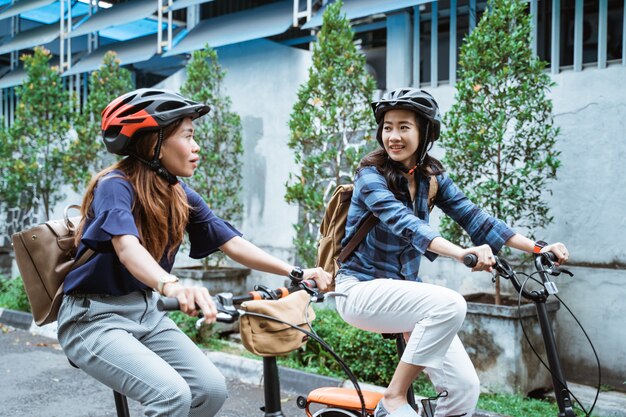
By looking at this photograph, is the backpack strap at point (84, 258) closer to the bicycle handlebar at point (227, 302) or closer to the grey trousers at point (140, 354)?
the grey trousers at point (140, 354)

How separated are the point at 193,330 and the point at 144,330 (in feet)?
15.7

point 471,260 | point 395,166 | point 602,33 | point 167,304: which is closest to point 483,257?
point 471,260

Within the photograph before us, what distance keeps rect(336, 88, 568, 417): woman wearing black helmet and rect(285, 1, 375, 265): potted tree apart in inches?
144

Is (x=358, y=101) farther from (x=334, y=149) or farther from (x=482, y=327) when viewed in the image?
(x=482, y=327)

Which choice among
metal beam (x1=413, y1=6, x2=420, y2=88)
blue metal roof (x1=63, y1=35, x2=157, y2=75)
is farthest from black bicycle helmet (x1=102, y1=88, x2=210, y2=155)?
blue metal roof (x1=63, y1=35, x2=157, y2=75)

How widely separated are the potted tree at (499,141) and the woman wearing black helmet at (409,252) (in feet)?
8.10

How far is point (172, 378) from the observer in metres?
2.88

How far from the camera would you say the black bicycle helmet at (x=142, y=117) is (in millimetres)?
3158

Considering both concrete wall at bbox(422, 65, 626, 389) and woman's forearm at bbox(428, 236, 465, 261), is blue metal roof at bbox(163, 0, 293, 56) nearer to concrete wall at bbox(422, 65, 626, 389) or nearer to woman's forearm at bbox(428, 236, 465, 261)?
concrete wall at bbox(422, 65, 626, 389)

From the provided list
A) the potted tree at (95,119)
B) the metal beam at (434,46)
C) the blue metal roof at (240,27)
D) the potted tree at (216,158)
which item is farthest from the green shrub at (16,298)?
the metal beam at (434,46)

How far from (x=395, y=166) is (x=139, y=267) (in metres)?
1.51

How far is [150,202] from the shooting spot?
312cm

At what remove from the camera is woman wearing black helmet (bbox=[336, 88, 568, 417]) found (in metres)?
3.26

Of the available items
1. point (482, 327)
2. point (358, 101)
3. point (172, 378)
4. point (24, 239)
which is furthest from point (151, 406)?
point (358, 101)
